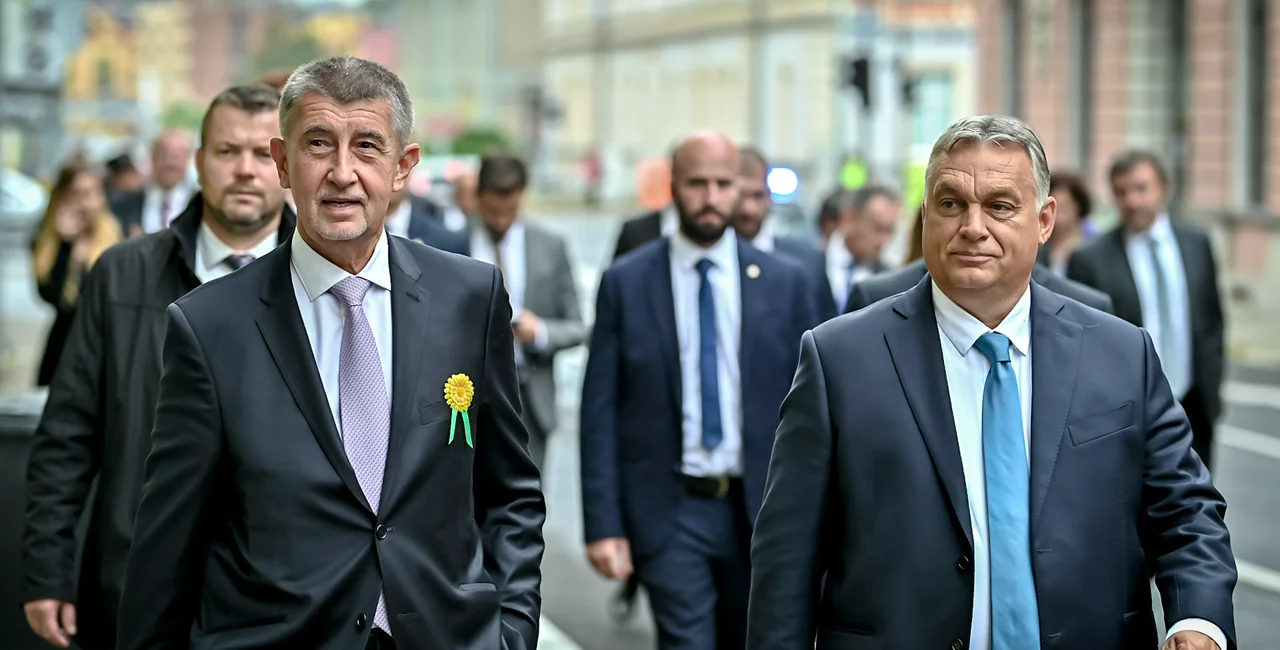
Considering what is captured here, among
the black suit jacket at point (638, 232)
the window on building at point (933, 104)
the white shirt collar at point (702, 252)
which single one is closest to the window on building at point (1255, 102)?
the black suit jacket at point (638, 232)

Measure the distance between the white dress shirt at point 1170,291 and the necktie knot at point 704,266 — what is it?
3303 millimetres

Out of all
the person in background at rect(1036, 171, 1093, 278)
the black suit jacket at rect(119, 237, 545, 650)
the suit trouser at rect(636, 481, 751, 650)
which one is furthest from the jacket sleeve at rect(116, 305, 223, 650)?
the person in background at rect(1036, 171, 1093, 278)

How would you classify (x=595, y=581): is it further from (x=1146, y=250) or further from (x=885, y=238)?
(x=1146, y=250)

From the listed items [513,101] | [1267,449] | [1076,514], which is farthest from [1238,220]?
[513,101]

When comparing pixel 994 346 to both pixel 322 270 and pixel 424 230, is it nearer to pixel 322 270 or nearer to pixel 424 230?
pixel 322 270

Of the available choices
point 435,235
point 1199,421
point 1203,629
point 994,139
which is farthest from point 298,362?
point 1199,421

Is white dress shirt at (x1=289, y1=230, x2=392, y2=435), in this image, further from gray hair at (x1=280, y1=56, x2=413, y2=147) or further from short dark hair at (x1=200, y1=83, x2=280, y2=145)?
short dark hair at (x1=200, y1=83, x2=280, y2=145)

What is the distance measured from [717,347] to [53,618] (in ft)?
8.36

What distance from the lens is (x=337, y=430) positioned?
3.61 metres

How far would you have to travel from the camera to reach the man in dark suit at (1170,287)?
915cm

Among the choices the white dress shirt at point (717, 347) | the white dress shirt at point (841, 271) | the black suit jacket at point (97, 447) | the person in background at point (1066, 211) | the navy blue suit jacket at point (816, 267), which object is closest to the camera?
the black suit jacket at point (97, 447)

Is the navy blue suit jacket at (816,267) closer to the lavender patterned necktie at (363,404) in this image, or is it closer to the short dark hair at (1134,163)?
the short dark hair at (1134,163)

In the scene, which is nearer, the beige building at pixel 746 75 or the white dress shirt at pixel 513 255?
the white dress shirt at pixel 513 255

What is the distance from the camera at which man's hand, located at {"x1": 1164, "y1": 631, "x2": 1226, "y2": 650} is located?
11.8 ft
